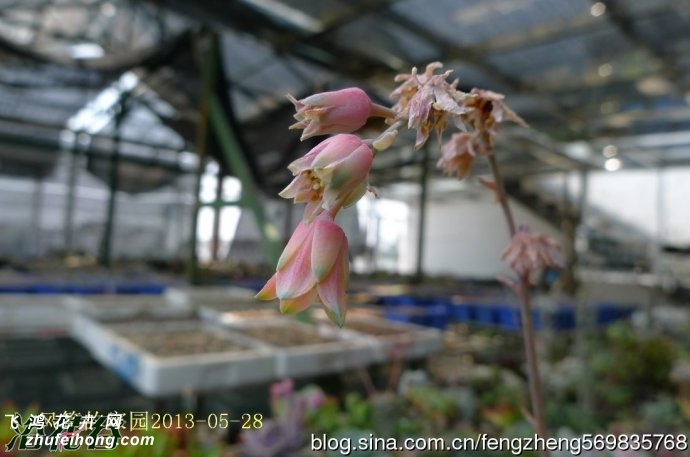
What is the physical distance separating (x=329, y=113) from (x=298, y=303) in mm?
111

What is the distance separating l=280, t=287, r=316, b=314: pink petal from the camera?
256 mm

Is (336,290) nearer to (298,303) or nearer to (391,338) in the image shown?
(298,303)

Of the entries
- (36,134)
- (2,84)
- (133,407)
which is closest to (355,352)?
(133,407)

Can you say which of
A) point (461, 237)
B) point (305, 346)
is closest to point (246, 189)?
point (305, 346)

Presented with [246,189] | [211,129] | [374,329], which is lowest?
[374,329]

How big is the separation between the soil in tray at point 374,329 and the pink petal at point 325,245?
2142 mm

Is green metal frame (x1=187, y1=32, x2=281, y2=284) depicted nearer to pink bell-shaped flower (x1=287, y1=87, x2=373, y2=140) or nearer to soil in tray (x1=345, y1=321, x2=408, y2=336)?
soil in tray (x1=345, y1=321, x2=408, y2=336)

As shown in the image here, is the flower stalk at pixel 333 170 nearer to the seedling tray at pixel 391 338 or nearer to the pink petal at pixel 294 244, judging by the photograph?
the pink petal at pixel 294 244

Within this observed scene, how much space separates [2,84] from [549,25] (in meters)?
4.77

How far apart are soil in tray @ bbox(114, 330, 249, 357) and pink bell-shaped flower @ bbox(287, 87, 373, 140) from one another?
1.62m

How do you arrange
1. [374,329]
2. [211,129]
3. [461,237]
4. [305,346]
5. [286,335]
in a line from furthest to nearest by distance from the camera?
[461,237]
[211,129]
[374,329]
[286,335]
[305,346]

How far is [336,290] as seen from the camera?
0.25 metres

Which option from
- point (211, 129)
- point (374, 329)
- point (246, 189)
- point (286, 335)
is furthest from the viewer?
point (211, 129)

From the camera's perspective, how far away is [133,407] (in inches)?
65.3
